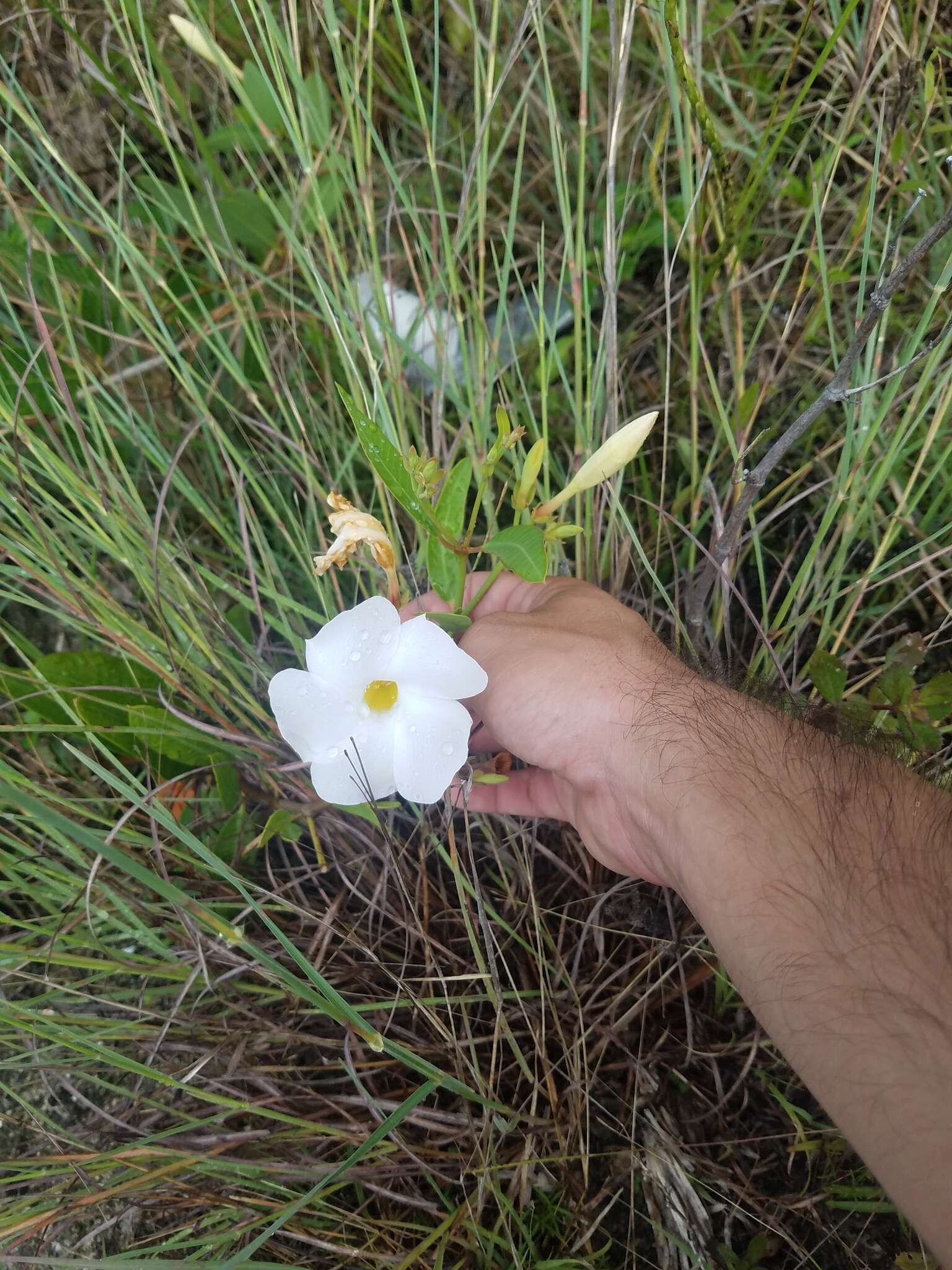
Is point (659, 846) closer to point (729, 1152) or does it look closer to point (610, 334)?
point (729, 1152)

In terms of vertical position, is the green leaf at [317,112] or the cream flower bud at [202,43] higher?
the cream flower bud at [202,43]

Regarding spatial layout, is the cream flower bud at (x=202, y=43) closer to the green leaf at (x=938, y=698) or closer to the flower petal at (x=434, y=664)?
the flower petal at (x=434, y=664)

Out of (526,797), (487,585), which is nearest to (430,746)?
(487,585)

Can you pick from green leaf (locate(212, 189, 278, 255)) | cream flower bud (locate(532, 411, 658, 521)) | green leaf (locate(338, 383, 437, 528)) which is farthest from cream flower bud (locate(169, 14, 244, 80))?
cream flower bud (locate(532, 411, 658, 521))

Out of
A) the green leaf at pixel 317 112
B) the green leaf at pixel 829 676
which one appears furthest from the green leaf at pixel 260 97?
the green leaf at pixel 829 676

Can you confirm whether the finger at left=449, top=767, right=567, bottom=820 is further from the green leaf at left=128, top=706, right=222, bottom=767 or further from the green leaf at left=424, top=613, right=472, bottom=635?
the green leaf at left=128, top=706, right=222, bottom=767

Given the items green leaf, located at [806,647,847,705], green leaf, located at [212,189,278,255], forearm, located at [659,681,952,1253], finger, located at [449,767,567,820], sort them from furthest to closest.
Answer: green leaf, located at [212,189,278,255] < finger, located at [449,767,567,820] < green leaf, located at [806,647,847,705] < forearm, located at [659,681,952,1253]
